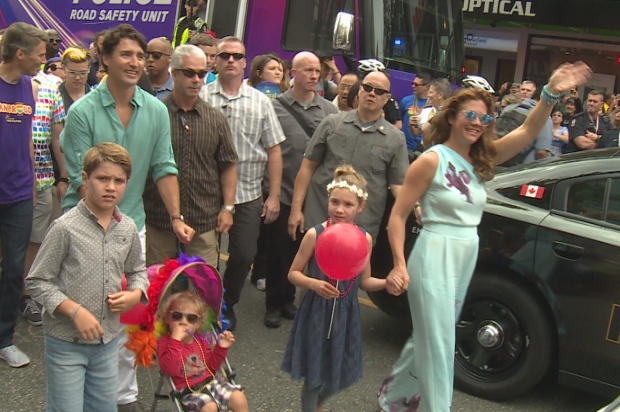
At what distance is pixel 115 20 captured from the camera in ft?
39.2

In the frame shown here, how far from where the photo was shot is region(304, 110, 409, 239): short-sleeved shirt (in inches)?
196

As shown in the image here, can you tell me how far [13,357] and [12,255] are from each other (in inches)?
25.9

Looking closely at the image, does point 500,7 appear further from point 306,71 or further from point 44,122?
point 44,122

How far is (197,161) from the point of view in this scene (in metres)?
4.85

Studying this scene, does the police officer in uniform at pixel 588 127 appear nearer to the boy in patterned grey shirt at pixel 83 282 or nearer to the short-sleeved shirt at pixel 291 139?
the short-sleeved shirt at pixel 291 139

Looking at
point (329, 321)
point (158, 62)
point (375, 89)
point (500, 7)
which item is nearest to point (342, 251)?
point (329, 321)

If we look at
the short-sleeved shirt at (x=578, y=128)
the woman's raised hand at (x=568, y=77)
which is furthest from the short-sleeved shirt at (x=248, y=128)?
the short-sleeved shirt at (x=578, y=128)

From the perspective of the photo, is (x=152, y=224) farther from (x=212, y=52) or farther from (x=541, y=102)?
(x=212, y=52)

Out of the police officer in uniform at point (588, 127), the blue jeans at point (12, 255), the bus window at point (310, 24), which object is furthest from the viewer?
the bus window at point (310, 24)

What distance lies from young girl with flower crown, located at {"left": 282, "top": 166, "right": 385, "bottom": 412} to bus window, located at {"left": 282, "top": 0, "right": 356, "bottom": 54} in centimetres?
611

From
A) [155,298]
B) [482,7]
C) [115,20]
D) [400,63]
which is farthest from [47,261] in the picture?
[482,7]

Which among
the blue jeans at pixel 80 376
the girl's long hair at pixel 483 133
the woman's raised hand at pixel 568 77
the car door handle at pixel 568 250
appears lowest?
the blue jeans at pixel 80 376

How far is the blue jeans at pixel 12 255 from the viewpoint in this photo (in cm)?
466

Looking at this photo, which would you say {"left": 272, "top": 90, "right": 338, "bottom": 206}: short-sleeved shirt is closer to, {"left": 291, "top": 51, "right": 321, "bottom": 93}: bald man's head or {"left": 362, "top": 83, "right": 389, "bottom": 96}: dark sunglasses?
{"left": 291, "top": 51, "right": 321, "bottom": 93}: bald man's head
